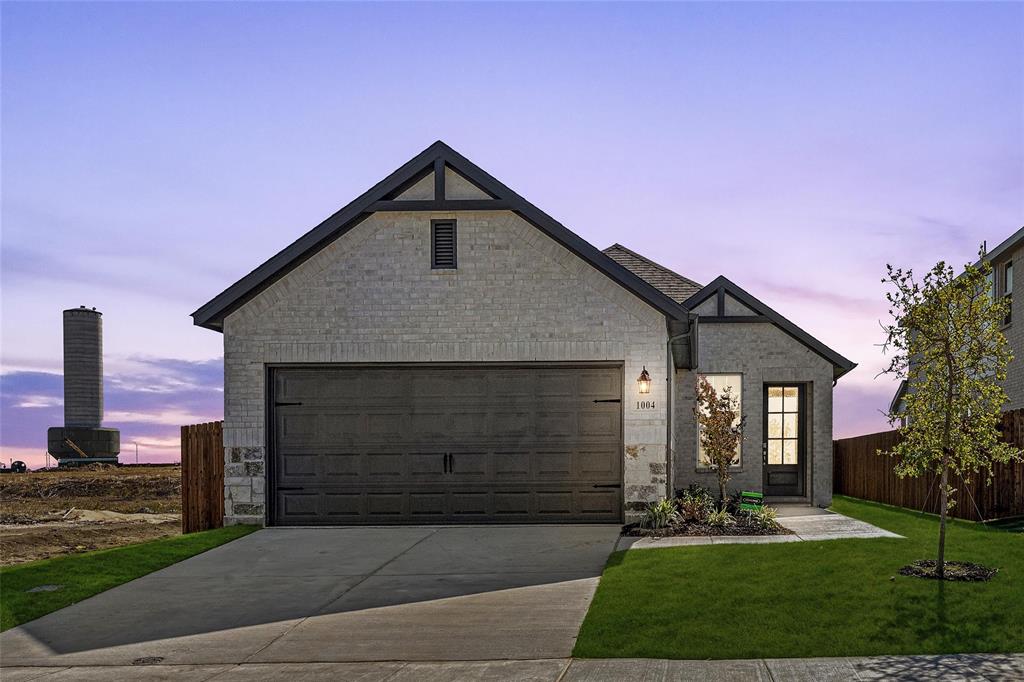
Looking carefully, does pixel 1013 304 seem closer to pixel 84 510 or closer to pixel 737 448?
pixel 737 448

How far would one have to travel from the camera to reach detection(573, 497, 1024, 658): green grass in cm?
777

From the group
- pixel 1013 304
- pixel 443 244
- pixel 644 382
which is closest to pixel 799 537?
pixel 644 382

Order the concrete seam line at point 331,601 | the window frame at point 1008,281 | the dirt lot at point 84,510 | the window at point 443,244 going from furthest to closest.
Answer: the window frame at point 1008,281 < the dirt lot at point 84,510 < the window at point 443,244 < the concrete seam line at point 331,601

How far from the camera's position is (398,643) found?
816cm

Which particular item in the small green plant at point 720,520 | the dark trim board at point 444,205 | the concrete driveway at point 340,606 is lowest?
the concrete driveway at point 340,606

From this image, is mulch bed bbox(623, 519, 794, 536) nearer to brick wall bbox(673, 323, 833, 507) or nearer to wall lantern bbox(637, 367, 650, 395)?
wall lantern bbox(637, 367, 650, 395)

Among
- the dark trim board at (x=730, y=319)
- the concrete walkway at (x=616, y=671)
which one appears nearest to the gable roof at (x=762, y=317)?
the dark trim board at (x=730, y=319)

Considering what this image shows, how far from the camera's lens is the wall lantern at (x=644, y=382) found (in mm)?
14883

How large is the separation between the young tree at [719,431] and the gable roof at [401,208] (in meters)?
3.40

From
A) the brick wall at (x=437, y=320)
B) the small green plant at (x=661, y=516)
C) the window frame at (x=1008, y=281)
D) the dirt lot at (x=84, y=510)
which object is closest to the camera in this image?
the small green plant at (x=661, y=516)

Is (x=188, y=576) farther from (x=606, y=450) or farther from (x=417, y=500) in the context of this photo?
(x=606, y=450)

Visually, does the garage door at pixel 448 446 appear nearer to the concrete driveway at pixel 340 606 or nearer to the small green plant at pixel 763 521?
the concrete driveway at pixel 340 606

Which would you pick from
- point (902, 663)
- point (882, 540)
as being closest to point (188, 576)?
point (902, 663)

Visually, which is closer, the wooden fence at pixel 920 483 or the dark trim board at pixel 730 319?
the wooden fence at pixel 920 483
